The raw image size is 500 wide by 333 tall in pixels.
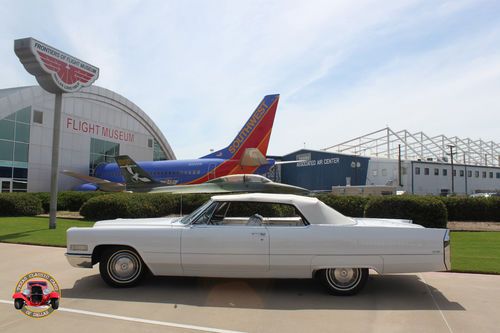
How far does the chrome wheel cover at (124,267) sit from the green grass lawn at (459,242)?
13.8 feet

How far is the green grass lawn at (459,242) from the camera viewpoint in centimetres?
678

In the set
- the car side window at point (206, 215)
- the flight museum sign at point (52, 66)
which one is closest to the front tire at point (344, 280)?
the car side window at point (206, 215)

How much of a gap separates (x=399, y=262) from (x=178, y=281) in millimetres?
3096

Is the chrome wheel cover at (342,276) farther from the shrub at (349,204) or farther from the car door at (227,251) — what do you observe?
the shrub at (349,204)

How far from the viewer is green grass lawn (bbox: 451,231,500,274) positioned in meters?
6.61

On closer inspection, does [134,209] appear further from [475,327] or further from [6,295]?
[475,327]

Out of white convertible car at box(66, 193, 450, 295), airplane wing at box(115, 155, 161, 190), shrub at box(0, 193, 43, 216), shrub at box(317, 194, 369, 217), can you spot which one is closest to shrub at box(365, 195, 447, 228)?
shrub at box(317, 194, 369, 217)

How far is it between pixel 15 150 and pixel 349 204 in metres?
24.3

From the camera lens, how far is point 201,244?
Result: 5.02m

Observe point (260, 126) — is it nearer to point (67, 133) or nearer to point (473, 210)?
point (473, 210)

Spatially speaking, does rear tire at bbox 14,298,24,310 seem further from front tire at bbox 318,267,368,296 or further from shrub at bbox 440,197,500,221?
shrub at bbox 440,197,500,221

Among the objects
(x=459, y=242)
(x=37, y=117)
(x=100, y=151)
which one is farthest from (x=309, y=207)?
(x=100, y=151)

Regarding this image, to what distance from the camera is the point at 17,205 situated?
16.8 metres

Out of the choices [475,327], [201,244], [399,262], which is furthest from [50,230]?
[475,327]
